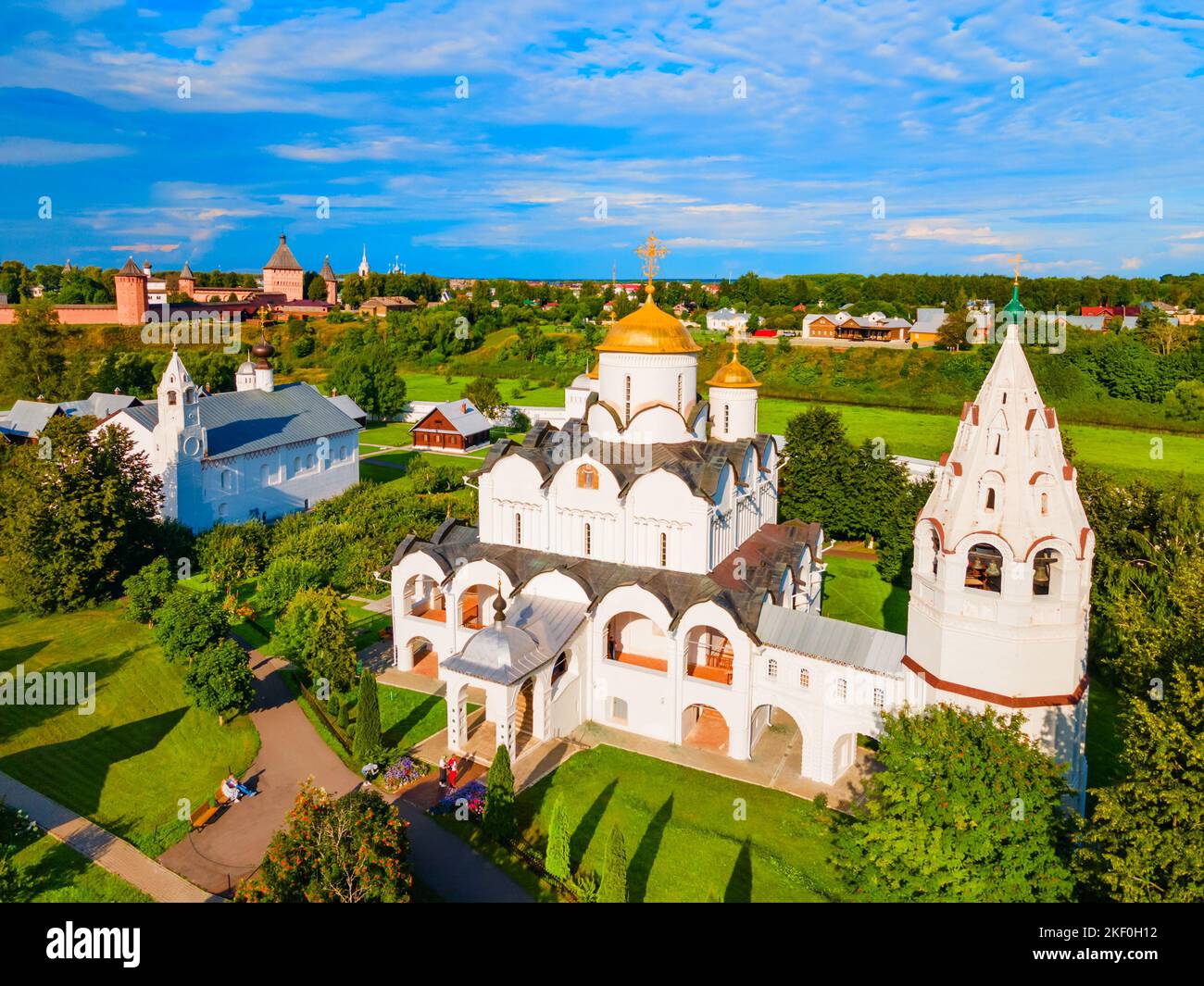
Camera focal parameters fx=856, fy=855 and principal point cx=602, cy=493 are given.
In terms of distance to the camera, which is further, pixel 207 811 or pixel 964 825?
pixel 207 811

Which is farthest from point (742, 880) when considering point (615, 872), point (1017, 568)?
point (1017, 568)

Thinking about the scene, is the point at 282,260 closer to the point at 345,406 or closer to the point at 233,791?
the point at 345,406

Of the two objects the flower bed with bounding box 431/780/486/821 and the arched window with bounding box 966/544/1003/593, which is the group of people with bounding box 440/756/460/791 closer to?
the flower bed with bounding box 431/780/486/821

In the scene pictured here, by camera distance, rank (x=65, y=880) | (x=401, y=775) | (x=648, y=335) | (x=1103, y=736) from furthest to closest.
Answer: (x=648, y=335) → (x=1103, y=736) → (x=401, y=775) → (x=65, y=880)

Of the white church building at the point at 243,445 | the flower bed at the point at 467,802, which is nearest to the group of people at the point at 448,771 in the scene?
the flower bed at the point at 467,802

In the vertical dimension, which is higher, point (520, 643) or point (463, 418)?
point (463, 418)

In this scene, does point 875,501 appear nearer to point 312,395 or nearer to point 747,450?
point 747,450
